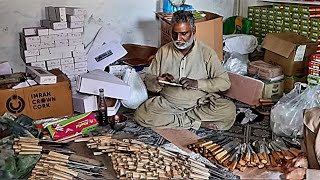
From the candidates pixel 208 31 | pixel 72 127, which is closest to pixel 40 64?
pixel 72 127

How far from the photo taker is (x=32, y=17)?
3.86m

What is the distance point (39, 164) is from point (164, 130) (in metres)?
1.03

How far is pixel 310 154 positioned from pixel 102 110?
67.6 inches

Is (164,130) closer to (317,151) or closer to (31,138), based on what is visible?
(31,138)

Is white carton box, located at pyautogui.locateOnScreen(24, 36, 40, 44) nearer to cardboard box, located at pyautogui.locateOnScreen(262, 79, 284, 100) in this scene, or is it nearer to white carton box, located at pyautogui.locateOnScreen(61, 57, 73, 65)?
white carton box, located at pyautogui.locateOnScreen(61, 57, 73, 65)

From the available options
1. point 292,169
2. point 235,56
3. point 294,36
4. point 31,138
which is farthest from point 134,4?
point 292,169

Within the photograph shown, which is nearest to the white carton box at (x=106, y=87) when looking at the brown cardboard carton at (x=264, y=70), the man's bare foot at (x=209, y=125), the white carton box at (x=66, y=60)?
the white carton box at (x=66, y=60)

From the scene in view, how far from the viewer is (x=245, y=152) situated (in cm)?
273

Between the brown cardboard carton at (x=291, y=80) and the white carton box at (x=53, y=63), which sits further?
the brown cardboard carton at (x=291, y=80)

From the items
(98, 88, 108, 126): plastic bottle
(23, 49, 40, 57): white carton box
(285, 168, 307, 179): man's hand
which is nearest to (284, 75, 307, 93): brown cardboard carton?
(98, 88, 108, 126): plastic bottle

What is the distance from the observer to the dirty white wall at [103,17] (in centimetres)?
379

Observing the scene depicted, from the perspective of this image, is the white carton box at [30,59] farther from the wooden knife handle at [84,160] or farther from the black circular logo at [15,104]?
the wooden knife handle at [84,160]


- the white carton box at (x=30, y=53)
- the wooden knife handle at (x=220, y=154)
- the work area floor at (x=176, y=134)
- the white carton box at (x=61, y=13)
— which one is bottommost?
the work area floor at (x=176, y=134)

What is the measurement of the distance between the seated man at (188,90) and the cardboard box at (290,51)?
0.86m
